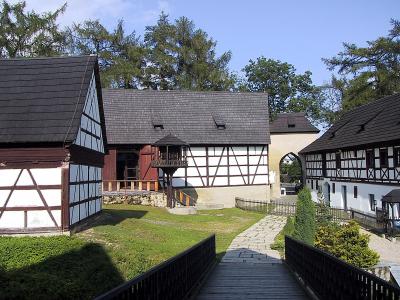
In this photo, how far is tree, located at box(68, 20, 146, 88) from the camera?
51156 mm

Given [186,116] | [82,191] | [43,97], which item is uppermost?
[186,116]

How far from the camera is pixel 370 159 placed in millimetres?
31781

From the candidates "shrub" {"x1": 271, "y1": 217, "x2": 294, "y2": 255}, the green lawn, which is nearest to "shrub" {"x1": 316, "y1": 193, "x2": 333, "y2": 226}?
"shrub" {"x1": 271, "y1": 217, "x2": 294, "y2": 255}

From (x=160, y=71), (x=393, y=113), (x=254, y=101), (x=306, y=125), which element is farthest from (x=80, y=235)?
(x=160, y=71)

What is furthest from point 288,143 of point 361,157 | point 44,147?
point 44,147

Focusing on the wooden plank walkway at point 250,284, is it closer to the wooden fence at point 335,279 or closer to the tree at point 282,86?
the wooden fence at point 335,279

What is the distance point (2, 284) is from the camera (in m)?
10.5

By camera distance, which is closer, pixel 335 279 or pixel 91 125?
pixel 335 279

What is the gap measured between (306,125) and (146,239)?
35365mm

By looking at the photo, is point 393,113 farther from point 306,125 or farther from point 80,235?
point 80,235

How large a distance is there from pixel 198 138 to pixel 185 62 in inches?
798

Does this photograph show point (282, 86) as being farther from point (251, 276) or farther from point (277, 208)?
point (251, 276)

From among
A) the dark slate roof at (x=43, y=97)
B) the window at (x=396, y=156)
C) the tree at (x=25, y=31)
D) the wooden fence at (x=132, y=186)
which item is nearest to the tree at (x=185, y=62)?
the tree at (x=25, y=31)

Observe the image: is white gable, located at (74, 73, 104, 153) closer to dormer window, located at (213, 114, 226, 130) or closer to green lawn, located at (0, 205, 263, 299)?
green lawn, located at (0, 205, 263, 299)
